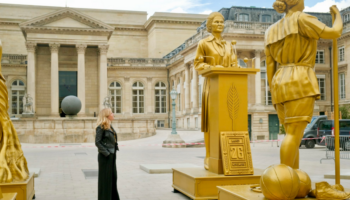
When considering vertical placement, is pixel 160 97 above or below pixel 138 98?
above

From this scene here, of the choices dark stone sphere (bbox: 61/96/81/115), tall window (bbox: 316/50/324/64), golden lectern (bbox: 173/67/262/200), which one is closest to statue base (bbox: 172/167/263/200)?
golden lectern (bbox: 173/67/262/200)

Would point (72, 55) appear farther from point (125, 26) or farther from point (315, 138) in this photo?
point (315, 138)

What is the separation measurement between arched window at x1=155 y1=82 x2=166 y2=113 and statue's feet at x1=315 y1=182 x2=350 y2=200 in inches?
2214

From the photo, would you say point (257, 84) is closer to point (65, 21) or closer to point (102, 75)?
point (102, 75)

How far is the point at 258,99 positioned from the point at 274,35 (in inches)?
1473

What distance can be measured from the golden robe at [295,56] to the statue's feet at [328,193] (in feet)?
3.75

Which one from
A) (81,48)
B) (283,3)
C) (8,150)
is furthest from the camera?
(81,48)

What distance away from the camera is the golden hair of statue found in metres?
5.58

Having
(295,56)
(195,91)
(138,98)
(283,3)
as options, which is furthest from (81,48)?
(295,56)

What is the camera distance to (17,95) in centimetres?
5609

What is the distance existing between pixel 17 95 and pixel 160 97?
60.7ft

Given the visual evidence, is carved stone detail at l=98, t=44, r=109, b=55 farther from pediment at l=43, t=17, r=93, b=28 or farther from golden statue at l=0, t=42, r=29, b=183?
golden statue at l=0, t=42, r=29, b=183

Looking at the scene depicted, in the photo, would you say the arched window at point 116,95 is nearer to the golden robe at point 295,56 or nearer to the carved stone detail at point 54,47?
the carved stone detail at point 54,47

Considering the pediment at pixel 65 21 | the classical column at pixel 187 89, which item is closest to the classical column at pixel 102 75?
the pediment at pixel 65 21
